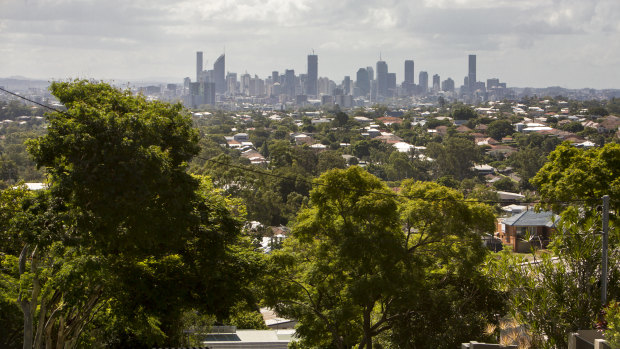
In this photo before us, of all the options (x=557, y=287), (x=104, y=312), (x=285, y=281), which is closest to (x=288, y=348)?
(x=285, y=281)

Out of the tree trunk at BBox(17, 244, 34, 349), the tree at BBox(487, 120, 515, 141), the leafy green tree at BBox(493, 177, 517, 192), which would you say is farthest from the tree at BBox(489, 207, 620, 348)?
the tree at BBox(487, 120, 515, 141)

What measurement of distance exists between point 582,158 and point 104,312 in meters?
14.1

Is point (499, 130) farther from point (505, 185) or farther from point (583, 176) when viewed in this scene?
point (583, 176)

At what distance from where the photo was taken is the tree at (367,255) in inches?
485

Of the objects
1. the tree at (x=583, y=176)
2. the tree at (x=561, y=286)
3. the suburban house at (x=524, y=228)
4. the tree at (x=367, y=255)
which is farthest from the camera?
the suburban house at (x=524, y=228)

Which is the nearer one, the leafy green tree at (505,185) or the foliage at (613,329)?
the foliage at (613,329)

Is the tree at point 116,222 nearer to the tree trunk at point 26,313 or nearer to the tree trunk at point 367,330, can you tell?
the tree trunk at point 26,313

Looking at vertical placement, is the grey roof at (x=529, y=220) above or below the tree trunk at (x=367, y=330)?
below

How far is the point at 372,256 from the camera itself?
12.3 meters

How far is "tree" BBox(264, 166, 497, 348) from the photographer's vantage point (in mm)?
12312

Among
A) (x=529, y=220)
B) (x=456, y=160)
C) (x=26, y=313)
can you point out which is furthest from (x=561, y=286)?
(x=456, y=160)

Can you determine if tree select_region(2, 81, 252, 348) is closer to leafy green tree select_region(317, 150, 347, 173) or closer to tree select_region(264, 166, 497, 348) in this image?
tree select_region(264, 166, 497, 348)

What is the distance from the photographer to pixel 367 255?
1234 cm

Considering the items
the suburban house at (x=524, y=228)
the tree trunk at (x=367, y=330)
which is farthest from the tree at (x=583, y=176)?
the suburban house at (x=524, y=228)
